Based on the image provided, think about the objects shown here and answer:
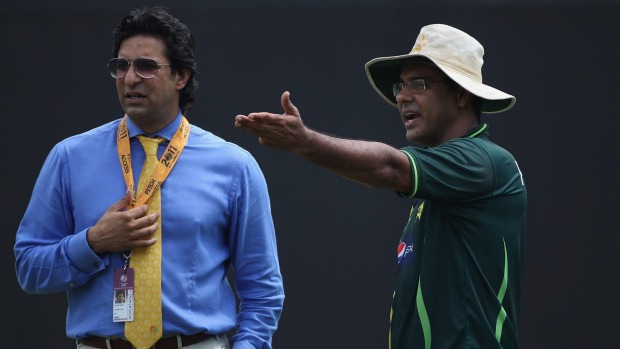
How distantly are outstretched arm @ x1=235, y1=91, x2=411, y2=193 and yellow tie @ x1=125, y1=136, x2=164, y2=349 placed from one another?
76cm

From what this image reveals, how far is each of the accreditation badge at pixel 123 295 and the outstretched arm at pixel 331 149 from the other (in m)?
0.85

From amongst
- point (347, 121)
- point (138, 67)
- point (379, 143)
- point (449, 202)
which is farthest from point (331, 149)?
point (347, 121)

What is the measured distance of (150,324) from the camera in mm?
3262

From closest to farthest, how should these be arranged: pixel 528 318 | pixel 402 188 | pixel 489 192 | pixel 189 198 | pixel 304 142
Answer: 1. pixel 304 142
2. pixel 402 188
3. pixel 489 192
4. pixel 189 198
5. pixel 528 318

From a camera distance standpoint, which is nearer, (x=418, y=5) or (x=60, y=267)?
(x=60, y=267)

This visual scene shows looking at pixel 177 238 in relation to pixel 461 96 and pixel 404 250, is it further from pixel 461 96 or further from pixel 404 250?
pixel 461 96

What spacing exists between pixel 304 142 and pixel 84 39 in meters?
3.27

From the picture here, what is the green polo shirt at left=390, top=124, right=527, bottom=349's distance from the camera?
317 centimetres

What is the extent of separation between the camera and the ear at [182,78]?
3.70 m

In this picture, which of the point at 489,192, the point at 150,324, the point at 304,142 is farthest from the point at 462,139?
the point at 150,324

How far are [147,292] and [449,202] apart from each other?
0.99m

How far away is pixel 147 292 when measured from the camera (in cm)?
330

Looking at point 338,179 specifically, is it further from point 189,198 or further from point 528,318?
point 189,198

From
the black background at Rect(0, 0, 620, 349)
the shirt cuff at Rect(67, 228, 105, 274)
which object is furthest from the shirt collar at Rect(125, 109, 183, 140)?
the black background at Rect(0, 0, 620, 349)
